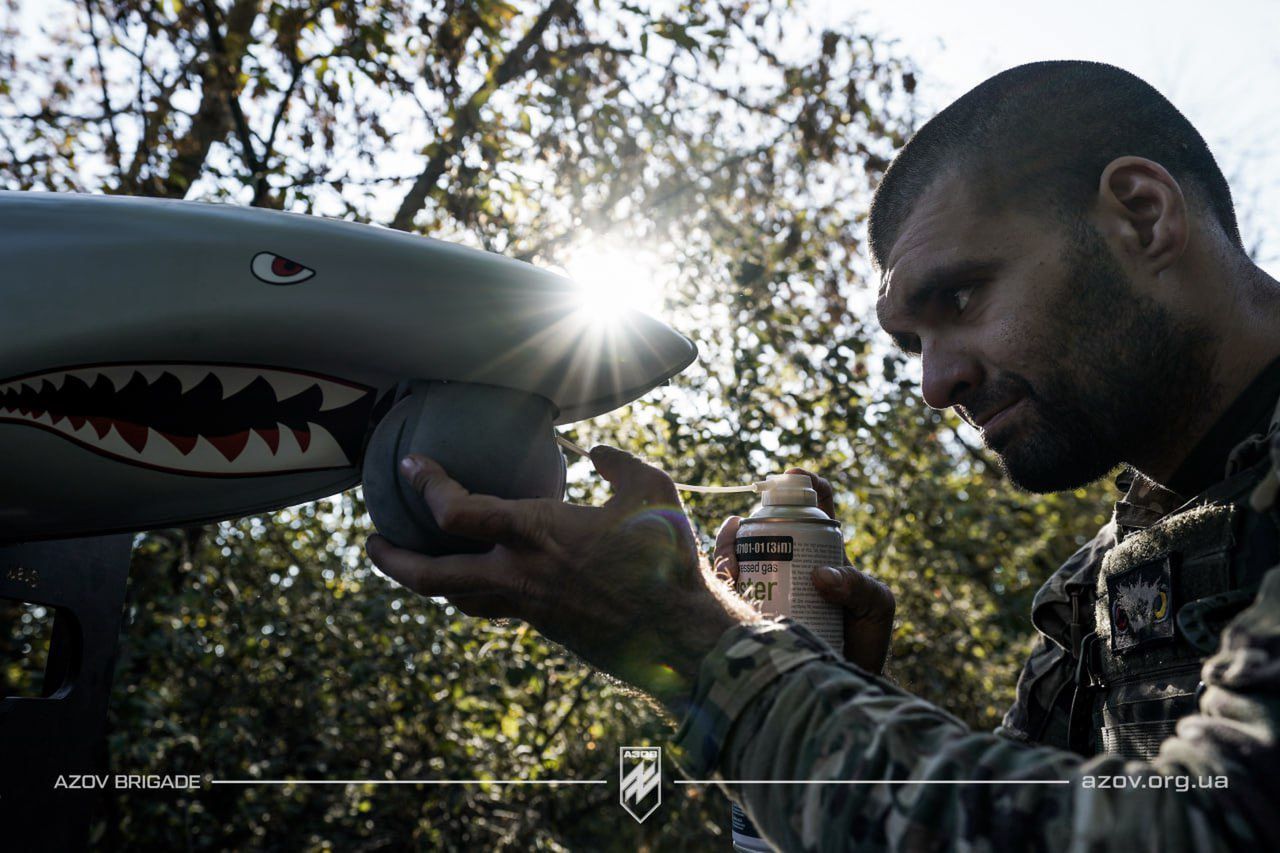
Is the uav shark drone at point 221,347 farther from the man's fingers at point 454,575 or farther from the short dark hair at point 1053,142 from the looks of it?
the short dark hair at point 1053,142

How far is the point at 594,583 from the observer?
3.50 feet

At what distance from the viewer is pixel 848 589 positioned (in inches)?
57.2

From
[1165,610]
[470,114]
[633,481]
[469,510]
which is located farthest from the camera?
[470,114]

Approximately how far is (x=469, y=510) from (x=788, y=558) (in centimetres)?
58

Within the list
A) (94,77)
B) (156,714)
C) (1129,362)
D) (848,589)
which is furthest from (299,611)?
(1129,362)

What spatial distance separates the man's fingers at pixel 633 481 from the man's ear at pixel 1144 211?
786 mm

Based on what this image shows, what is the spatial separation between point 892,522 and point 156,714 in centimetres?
313

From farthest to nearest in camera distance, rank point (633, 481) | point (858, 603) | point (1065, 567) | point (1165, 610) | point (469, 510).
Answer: point (1065, 567) < point (858, 603) < point (1165, 610) < point (633, 481) < point (469, 510)

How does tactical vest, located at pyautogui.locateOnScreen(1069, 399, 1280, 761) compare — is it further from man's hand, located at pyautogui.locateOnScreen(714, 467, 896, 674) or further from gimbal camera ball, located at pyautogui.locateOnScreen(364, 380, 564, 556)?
gimbal camera ball, located at pyautogui.locateOnScreen(364, 380, 564, 556)

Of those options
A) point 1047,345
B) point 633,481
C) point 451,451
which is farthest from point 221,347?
point 1047,345

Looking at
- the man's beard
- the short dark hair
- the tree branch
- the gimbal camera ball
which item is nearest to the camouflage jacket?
the gimbal camera ball

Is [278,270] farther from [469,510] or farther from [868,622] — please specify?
[868,622]

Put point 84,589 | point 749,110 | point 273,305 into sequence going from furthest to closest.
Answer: point 749,110 → point 84,589 → point 273,305

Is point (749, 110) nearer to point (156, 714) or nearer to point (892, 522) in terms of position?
point (892, 522)
